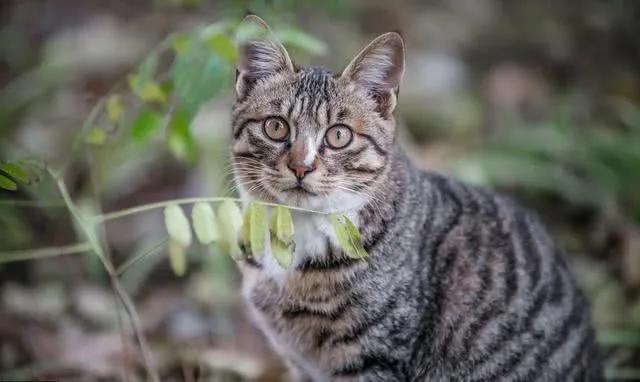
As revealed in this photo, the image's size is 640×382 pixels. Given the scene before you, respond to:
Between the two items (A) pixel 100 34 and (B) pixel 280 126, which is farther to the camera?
(A) pixel 100 34

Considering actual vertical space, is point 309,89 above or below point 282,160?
above

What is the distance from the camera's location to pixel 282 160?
8.82 ft

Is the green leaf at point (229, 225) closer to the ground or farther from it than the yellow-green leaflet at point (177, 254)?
farther from it

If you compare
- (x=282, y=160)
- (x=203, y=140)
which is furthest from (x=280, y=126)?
(x=203, y=140)

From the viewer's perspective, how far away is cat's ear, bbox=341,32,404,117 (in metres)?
2.72

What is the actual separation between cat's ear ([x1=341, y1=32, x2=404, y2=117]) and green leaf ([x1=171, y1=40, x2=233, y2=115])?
0.44 meters

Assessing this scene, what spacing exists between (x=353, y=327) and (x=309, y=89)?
2.82ft

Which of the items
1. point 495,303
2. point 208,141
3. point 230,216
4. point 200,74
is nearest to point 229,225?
point 230,216

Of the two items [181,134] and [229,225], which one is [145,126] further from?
[229,225]

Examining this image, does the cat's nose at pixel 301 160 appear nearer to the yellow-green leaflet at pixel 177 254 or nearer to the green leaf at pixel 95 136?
the yellow-green leaflet at pixel 177 254

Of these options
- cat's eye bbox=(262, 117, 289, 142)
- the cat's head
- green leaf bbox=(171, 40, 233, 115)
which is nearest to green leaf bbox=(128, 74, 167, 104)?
green leaf bbox=(171, 40, 233, 115)

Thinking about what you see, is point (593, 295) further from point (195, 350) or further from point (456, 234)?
point (195, 350)

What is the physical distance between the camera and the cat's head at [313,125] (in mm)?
2707

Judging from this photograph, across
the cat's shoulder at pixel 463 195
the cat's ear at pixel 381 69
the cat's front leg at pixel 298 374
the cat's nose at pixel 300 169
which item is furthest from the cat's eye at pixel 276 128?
the cat's front leg at pixel 298 374
